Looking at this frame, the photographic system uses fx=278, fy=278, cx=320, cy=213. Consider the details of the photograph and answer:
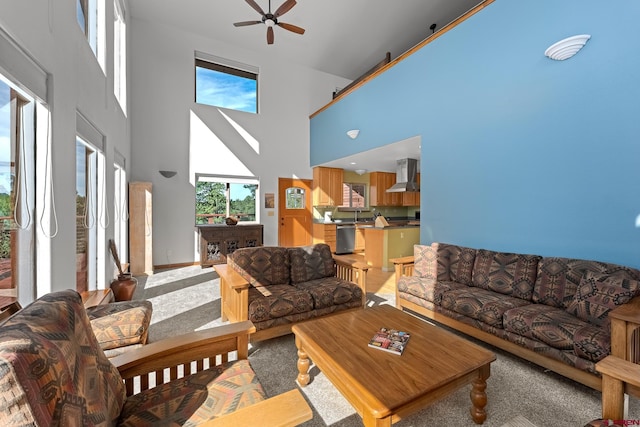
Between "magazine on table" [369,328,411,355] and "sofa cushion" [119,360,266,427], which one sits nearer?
"sofa cushion" [119,360,266,427]

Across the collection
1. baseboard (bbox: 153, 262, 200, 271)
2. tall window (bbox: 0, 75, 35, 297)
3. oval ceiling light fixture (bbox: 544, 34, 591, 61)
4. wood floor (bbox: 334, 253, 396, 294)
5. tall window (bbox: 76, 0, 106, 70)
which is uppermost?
tall window (bbox: 76, 0, 106, 70)

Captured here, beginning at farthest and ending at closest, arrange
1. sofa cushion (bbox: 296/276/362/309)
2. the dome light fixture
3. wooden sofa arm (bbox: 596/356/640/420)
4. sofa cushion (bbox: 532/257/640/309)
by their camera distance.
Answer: the dome light fixture
sofa cushion (bbox: 296/276/362/309)
sofa cushion (bbox: 532/257/640/309)
wooden sofa arm (bbox: 596/356/640/420)

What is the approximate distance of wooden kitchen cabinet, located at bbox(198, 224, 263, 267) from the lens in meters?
5.54

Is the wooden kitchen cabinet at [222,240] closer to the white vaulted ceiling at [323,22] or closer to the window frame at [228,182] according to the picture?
the window frame at [228,182]

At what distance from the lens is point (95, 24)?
3.21 m

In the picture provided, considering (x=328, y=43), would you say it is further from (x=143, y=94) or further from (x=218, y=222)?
(x=218, y=222)

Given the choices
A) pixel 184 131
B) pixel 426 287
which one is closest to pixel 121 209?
pixel 184 131

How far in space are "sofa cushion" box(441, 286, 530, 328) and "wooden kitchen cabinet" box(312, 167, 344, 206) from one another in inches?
189

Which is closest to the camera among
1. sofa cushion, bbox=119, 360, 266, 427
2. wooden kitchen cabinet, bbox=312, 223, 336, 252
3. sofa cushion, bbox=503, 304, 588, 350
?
sofa cushion, bbox=119, 360, 266, 427

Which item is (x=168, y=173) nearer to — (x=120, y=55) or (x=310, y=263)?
(x=120, y=55)

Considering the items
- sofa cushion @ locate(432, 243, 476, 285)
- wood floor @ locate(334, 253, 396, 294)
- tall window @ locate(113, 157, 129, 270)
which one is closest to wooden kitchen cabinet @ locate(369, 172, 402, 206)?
wood floor @ locate(334, 253, 396, 294)

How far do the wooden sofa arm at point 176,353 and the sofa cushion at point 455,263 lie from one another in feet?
7.98

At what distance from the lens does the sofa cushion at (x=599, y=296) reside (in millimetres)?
1964

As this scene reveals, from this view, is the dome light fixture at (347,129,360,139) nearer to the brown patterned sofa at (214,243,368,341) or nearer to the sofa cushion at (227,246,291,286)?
the brown patterned sofa at (214,243,368,341)
